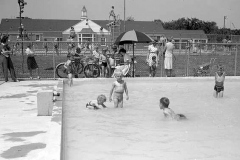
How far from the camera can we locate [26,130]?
5.91m

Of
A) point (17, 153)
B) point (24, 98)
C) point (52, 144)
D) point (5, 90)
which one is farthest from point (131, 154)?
point (5, 90)

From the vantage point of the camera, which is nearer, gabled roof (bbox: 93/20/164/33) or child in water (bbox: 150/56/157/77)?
child in water (bbox: 150/56/157/77)

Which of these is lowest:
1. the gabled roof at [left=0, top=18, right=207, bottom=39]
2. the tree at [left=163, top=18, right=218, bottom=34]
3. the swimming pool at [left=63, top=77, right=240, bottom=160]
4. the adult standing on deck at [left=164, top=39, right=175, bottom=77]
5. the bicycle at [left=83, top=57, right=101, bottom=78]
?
the swimming pool at [left=63, top=77, right=240, bottom=160]

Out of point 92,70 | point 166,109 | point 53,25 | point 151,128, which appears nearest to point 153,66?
point 92,70

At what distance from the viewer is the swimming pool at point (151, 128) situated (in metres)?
5.47

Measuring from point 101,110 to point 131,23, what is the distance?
69.7 meters

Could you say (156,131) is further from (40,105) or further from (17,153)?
(17,153)

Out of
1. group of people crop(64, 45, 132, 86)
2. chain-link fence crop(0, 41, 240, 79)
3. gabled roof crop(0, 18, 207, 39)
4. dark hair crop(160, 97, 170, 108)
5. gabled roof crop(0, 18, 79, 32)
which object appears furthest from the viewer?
gabled roof crop(0, 18, 79, 32)

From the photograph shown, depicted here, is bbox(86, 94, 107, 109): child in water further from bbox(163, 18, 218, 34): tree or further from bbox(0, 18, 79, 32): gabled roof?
bbox(163, 18, 218, 34): tree

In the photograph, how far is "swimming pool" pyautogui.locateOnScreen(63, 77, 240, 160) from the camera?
215 inches

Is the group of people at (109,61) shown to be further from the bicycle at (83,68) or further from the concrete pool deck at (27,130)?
the concrete pool deck at (27,130)

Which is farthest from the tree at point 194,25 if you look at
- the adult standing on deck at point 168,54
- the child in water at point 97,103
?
the child in water at point 97,103

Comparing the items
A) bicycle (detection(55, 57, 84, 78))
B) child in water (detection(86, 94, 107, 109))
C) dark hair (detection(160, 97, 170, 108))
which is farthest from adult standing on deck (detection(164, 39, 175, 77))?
dark hair (detection(160, 97, 170, 108))

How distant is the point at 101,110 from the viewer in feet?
29.3
